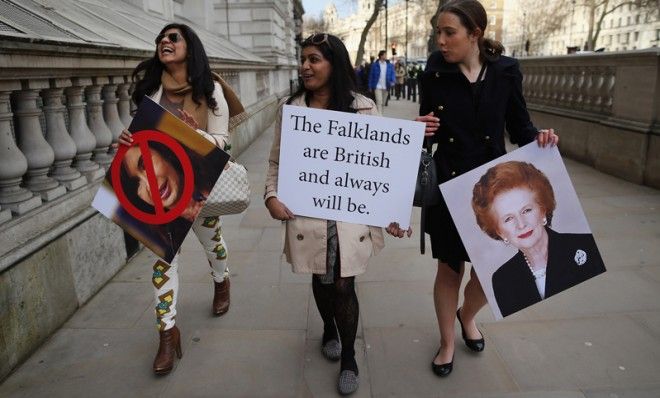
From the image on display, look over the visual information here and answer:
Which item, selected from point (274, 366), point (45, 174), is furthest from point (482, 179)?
point (45, 174)

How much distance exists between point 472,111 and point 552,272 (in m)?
0.92

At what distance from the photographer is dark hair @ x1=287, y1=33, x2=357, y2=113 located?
8.39ft

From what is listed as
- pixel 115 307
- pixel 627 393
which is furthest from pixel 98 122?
pixel 627 393

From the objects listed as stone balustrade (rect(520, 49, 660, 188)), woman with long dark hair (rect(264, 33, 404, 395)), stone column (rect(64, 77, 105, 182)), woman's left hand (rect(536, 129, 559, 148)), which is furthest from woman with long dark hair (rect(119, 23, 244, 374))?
stone balustrade (rect(520, 49, 660, 188))

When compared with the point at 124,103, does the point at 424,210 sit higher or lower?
lower

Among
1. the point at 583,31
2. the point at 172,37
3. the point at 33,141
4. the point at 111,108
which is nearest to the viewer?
the point at 172,37

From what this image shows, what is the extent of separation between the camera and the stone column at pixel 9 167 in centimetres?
303

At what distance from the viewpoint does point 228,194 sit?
3.07m

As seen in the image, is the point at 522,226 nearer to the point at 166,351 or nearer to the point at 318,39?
the point at 318,39

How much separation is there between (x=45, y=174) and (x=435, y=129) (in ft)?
8.45

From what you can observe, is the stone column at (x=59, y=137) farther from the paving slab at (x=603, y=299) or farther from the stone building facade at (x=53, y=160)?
the paving slab at (x=603, y=299)

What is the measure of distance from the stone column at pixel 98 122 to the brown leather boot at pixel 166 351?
1.90m

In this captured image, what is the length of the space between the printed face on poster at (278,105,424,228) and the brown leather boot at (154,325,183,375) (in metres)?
Result: 1.14

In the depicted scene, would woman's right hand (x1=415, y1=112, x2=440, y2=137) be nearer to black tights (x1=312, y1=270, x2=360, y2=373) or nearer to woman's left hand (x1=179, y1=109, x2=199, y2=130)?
black tights (x1=312, y1=270, x2=360, y2=373)
